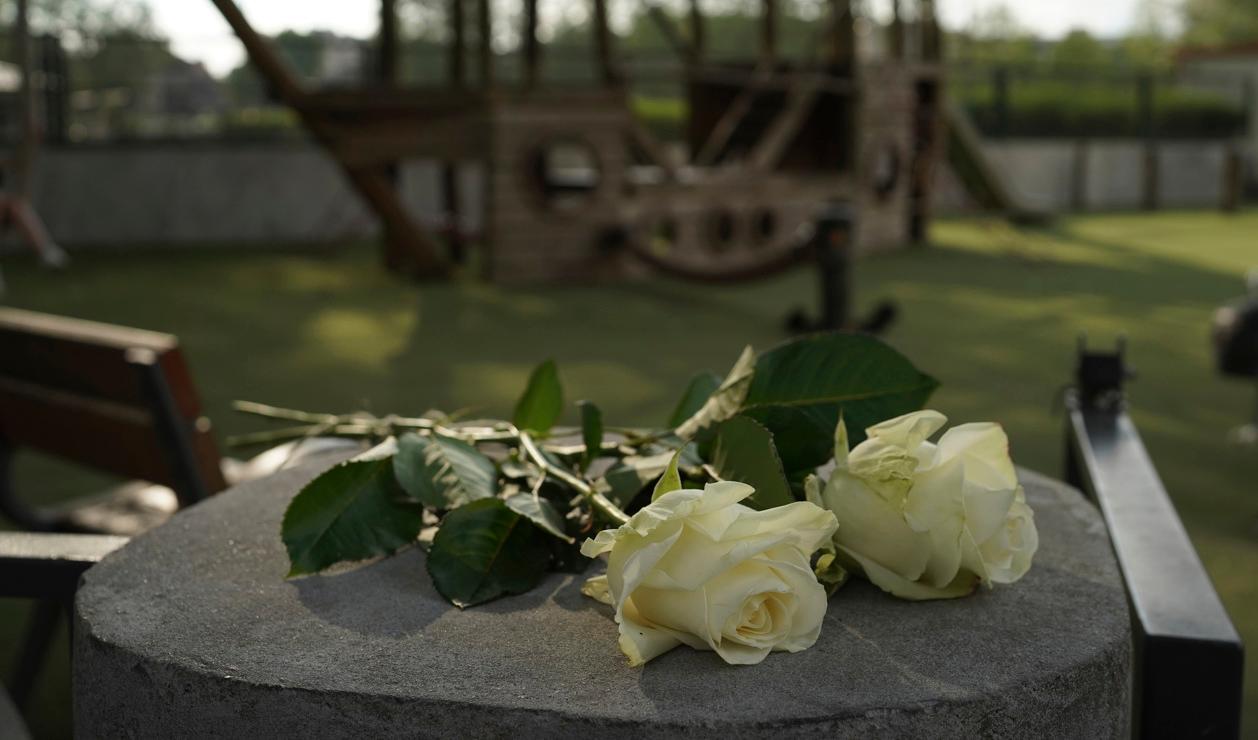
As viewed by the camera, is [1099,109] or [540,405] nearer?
[540,405]

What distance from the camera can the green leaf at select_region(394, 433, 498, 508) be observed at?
103 centimetres

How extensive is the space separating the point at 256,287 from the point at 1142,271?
6.33 m

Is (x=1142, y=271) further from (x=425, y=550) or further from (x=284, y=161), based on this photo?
(x=425, y=550)

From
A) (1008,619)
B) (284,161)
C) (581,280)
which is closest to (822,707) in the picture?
(1008,619)

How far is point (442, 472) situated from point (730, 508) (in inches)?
11.8

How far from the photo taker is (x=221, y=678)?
82 centimetres

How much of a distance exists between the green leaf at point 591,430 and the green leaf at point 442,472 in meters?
0.08

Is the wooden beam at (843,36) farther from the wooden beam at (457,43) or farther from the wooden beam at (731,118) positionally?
the wooden beam at (457,43)

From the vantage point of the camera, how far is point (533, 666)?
0.84 m

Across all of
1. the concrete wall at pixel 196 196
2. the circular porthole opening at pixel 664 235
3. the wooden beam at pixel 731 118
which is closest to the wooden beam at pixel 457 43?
the circular porthole opening at pixel 664 235

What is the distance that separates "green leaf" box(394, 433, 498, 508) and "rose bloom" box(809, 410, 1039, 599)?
276 millimetres

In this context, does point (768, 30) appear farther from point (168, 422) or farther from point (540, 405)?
point (540, 405)

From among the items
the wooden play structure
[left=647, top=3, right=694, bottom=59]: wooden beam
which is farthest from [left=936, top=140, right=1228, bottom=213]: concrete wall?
[left=647, top=3, right=694, bottom=59]: wooden beam

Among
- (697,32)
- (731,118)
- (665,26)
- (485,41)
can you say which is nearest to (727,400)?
(485,41)
